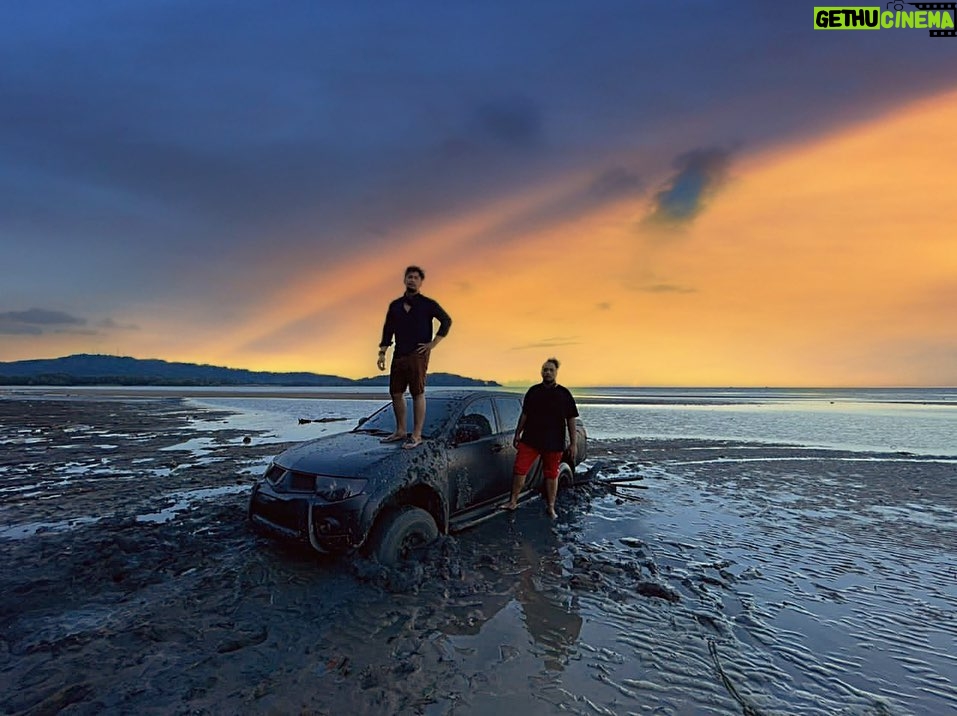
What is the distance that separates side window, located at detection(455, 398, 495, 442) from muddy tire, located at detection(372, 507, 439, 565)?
1169mm

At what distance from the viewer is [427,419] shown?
599 cm

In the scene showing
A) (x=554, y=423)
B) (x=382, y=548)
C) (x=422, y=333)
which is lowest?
(x=382, y=548)

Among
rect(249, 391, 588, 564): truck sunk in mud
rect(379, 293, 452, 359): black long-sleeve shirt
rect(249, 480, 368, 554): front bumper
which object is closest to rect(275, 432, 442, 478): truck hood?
rect(249, 391, 588, 564): truck sunk in mud

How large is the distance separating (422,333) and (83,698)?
13.9 feet

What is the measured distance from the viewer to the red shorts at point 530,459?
21.4 ft

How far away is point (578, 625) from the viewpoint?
3.94 m

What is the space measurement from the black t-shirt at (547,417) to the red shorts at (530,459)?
0.07m

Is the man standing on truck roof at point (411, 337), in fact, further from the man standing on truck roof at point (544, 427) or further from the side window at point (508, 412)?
the man standing on truck roof at point (544, 427)

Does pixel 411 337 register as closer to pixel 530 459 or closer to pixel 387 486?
pixel 387 486

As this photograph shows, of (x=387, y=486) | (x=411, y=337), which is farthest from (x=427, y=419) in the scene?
(x=387, y=486)

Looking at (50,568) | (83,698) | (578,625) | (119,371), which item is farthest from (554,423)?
(119,371)

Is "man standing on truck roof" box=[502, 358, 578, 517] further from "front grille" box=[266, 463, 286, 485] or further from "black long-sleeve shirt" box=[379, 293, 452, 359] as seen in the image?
"front grille" box=[266, 463, 286, 485]

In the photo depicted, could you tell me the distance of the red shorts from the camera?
21.4 feet

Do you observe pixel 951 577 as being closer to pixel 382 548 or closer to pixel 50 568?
pixel 382 548
